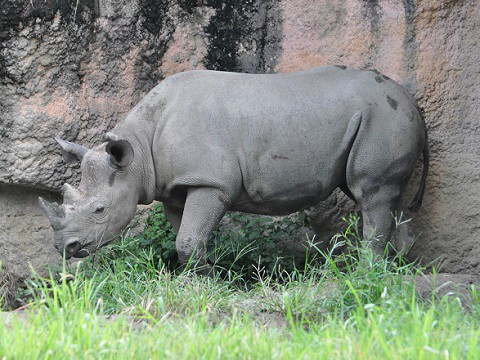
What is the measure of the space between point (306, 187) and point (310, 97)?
625 mm

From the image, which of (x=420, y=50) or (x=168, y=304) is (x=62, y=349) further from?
(x=420, y=50)

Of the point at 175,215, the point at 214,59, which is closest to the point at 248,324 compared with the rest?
the point at 175,215

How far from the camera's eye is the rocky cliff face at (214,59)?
7.06 metres

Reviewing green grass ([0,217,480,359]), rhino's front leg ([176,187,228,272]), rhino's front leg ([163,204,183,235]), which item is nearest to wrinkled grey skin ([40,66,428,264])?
rhino's front leg ([176,187,228,272])

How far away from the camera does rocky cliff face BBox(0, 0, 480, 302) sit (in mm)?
7059

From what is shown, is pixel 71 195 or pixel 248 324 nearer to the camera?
pixel 248 324

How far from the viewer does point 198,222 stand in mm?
6199

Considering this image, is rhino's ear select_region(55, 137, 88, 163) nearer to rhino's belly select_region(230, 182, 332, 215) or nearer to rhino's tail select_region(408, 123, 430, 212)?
rhino's belly select_region(230, 182, 332, 215)

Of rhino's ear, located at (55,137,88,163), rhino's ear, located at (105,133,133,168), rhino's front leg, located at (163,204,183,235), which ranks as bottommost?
rhino's front leg, located at (163,204,183,235)

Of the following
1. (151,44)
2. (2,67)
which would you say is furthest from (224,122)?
(2,67)

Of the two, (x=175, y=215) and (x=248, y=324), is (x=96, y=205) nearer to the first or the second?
(x=175, y=215)

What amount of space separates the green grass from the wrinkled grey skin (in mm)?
590

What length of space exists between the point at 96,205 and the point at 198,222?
0.68m

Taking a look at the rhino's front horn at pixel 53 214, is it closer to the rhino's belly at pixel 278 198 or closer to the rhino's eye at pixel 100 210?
the rhino's eye at pixel 100 210
